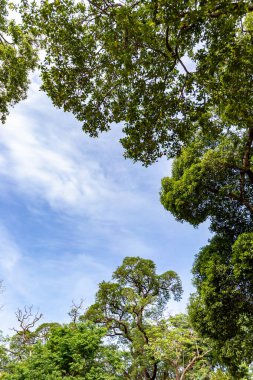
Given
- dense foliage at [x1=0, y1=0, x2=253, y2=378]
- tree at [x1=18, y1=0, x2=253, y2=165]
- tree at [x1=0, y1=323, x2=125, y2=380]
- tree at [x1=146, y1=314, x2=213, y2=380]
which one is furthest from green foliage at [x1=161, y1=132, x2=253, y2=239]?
tree at [x1=146, y1=314, x2=213, y2=380]

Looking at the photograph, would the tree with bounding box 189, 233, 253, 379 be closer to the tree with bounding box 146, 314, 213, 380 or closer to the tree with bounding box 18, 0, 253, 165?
the tree with bounding box 18, 0, 253, 165

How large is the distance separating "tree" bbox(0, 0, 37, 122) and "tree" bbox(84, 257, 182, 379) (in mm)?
13092

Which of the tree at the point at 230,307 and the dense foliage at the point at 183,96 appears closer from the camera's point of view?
the dense foliage at the point at 183,96

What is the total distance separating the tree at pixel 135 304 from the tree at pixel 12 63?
1309 centimetres

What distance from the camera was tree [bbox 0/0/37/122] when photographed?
10.1 metres

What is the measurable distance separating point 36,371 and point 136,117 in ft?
28.1

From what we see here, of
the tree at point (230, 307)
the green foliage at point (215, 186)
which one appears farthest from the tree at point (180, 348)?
the green foliage at point (215, 186)

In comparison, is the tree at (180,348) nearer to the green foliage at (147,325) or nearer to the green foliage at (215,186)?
the green foliage at (147,325)

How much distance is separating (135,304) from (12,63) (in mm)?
14844

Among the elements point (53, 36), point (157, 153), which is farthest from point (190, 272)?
point (53, 36)

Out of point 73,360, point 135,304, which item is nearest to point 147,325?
point 135,304

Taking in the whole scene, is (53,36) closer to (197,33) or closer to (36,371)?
(197,33)

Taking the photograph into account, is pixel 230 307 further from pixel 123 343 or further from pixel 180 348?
pixel 123 343

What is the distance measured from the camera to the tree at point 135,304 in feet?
62.0
